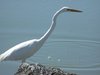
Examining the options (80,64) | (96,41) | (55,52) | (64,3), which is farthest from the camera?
(64,3)

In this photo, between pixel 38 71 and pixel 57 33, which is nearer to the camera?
pixel 38 71

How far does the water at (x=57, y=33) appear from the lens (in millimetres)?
7791

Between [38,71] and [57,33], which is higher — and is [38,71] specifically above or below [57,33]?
below

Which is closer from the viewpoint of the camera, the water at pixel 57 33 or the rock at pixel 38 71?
the rock at pixel 38 71

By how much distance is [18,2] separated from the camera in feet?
41.2

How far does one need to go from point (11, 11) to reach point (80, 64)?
420 cm

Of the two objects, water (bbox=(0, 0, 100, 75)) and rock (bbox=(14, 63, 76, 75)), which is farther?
water (bbox=(0, 0, 100, 75))

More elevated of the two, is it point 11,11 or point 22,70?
point 11,11

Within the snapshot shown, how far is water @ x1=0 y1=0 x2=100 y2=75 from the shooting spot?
25.6ft

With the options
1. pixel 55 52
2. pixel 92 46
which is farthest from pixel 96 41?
pixel 55 52

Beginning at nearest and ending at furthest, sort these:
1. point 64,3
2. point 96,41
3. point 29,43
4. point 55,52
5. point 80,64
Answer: point 29,43, point 80,64, point 55,52, point 96,41, point 64,3

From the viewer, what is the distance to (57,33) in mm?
9469

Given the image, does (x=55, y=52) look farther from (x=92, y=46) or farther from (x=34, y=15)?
(x=34, y=15)

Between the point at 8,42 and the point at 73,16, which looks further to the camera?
the point at 73,16
